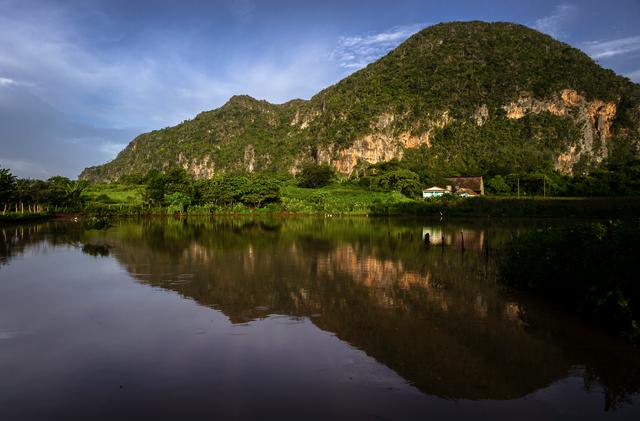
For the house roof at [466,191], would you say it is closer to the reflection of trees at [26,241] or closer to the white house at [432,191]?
the white house at [432,191]

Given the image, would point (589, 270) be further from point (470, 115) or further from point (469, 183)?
point (470, 115)

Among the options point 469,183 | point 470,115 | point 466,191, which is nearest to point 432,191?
point 466,191

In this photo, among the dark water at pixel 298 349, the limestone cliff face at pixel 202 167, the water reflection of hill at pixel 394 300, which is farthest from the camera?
the limestone cliff face at pixel 202 167

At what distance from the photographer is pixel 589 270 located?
9000 mm

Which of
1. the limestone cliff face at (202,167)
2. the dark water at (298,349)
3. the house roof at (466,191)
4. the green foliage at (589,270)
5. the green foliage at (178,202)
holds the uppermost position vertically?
the limestone cliff face at (202,167)

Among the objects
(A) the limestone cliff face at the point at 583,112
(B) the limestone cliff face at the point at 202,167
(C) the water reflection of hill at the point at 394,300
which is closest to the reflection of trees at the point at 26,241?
(C) the water reflection of hill at the point at 394,300

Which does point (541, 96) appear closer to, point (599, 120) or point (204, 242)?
point (599, 120)

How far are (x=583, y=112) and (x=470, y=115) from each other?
1021 inches

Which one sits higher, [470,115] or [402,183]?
[470,115]

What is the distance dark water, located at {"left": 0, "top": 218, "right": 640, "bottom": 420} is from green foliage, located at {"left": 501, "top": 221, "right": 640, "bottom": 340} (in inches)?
19.5

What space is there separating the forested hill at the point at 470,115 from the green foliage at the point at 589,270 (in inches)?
2990

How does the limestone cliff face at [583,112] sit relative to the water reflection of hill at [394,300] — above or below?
above

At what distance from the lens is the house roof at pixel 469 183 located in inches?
2638

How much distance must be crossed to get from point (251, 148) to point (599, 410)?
146117 millimetres
